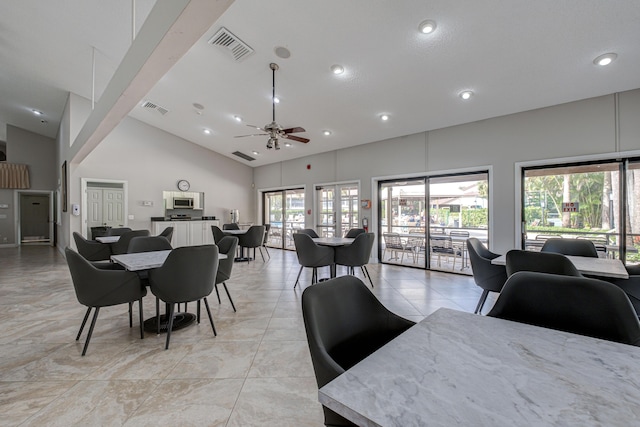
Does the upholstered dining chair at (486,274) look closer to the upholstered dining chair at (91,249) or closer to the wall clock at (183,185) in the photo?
the upholstered dining chair at (91,249)

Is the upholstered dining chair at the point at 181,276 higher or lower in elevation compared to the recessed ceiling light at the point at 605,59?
lower

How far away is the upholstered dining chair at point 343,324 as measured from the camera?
3.30 ft

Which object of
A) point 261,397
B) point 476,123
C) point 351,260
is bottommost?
point 261,397

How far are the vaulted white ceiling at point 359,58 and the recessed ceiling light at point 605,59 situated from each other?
2.4 inches

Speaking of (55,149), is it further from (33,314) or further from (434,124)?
(434,124)

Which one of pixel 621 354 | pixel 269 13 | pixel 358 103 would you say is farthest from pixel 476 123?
pixel 621 354

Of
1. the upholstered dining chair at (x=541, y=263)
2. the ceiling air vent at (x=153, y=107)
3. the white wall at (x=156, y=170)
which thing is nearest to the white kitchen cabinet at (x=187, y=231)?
the white wall at (x=156, y=170)

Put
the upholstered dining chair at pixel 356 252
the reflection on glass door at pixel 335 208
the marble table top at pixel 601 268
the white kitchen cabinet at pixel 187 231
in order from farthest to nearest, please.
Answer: the white kitchen cabinet at pixel 187 231
the reflection on glass door at pixel 335 208
the upholstered dining chair at pixel 356 252
the marble table top at pixel 601 268

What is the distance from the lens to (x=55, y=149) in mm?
9969

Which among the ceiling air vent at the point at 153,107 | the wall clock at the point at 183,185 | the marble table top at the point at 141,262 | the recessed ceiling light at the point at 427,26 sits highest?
the ceiling air vent at the point at 153,107

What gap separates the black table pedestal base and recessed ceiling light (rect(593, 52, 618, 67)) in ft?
18.5

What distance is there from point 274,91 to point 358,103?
58.7 inches

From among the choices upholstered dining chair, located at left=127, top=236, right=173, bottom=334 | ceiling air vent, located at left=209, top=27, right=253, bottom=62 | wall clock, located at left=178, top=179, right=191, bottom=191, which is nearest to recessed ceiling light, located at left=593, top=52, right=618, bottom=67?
ceiling air vent, located at left=209, top=27, right=253, bottom=62

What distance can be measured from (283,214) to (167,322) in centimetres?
604
